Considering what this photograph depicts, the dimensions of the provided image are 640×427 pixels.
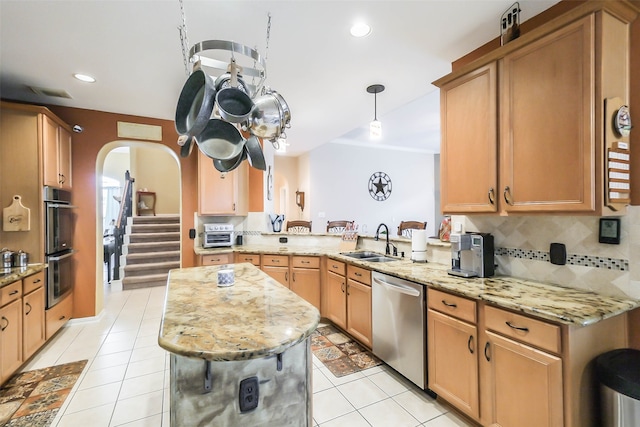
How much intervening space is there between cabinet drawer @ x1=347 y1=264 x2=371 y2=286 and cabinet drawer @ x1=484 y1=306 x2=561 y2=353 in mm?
1178

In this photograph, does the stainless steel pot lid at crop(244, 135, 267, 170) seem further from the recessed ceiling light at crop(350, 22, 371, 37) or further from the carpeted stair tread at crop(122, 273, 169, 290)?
the carpeted stair tread at crop(122, 273, 169, 290)

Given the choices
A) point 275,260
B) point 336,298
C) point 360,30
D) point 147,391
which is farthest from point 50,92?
point 336,298

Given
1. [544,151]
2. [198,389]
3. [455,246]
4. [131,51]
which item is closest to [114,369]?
[198,389]

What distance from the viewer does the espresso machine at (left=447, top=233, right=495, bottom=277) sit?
210 centimetres

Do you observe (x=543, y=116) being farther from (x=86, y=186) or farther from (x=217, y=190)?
(x=86, y=186)

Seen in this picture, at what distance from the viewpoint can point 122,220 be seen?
6445mm

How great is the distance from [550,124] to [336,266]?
2290mm

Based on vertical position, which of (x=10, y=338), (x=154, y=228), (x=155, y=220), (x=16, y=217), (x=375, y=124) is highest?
(x=375, y=124)

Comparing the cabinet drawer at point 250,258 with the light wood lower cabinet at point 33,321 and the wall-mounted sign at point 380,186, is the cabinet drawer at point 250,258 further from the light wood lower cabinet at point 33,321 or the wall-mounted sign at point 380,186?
the wall-mounted sign at point 380,186

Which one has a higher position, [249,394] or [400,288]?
[400,288]

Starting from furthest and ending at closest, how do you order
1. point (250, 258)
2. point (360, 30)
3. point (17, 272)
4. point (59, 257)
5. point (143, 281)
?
1. point (143, 281)
2. point (250, 258)
3. point (59, 257)
4. point (17, 272)
5. point (360, 30)

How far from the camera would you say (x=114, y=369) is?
2.56 metres

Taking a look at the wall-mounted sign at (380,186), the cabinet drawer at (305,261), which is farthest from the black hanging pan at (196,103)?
the wall-mounted sign at (380,186)

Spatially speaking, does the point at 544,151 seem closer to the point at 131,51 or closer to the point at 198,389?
the point at 198,389
